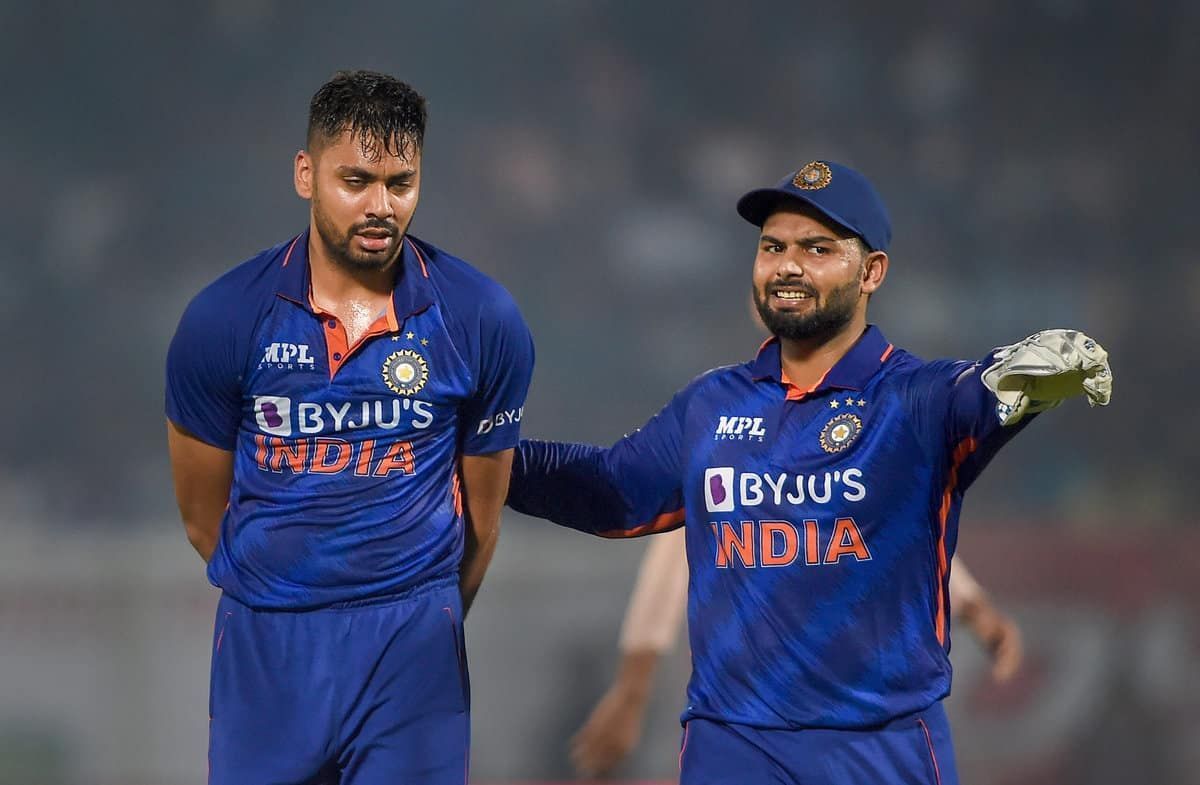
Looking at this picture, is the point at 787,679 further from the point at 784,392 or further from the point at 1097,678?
the point at 1097,678

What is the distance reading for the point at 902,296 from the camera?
480 cm

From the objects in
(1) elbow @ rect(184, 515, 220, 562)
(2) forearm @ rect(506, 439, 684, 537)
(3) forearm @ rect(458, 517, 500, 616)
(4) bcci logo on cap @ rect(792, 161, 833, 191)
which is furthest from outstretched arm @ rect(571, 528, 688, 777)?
(4) bcci logo on cap @ rect(792, 161, 833, 191)

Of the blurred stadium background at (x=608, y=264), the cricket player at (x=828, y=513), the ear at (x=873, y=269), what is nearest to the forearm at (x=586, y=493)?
the cricket player at (x=828, y=513)

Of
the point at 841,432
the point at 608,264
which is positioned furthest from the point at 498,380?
the point at 608,264

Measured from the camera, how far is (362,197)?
6.40ft

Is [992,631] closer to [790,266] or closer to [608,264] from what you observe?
[790,266]

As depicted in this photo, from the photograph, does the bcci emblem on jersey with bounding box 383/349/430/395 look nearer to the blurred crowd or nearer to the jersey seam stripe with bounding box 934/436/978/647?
the jersey seam stripe with bounding box 934/436/978/647

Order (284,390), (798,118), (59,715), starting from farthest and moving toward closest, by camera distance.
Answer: (798,118), (59,715), (284,390)

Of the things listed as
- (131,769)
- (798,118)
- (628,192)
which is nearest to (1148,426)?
(798,118)

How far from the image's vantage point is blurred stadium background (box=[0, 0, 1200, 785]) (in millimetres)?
4512

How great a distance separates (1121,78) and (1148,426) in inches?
48.7

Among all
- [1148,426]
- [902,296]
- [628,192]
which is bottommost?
[1148,426]

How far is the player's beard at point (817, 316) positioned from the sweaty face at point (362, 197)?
60 centimetres

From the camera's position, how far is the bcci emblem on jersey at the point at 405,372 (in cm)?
198
